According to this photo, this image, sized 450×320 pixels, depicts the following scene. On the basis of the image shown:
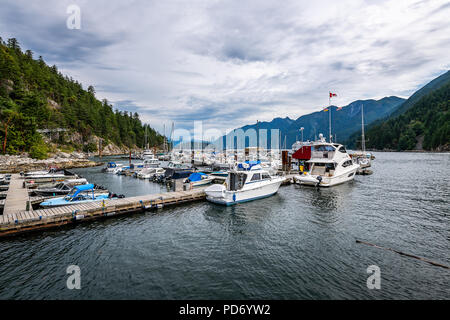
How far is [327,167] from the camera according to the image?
32344 millimetres

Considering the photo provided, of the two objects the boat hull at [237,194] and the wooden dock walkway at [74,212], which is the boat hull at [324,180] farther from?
the wooden dock walkway at [74,212]

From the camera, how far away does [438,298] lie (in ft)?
26.0

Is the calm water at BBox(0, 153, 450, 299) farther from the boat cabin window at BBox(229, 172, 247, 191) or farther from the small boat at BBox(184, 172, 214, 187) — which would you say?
the small boat at BBox(184, 172, 214, 187)

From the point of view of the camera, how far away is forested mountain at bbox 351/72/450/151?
119m

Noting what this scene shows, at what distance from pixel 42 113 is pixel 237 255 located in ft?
289

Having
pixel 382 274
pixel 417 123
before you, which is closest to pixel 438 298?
pixel 382 274

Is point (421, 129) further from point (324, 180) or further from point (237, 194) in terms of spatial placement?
point (237, 194)

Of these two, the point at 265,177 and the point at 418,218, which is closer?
the point at 418,218

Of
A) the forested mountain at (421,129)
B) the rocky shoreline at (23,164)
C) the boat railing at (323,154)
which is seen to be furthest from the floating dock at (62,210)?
the forested mountain at (421,129)

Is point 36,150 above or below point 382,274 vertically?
above

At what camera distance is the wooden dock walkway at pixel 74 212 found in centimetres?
1371

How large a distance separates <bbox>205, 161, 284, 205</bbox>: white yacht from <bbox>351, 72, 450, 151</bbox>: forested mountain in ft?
498
